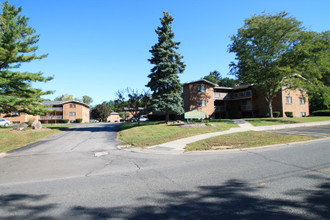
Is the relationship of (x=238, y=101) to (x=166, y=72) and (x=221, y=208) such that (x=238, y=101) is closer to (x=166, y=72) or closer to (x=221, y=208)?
(x=166, y=72)

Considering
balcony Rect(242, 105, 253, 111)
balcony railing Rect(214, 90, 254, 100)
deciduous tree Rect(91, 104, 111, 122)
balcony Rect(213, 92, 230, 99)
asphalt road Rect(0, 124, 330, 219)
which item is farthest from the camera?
deciduous tree Rect(91, 104, 111, 122)

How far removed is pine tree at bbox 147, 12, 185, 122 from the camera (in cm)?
2150

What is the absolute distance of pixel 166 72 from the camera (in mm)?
22078

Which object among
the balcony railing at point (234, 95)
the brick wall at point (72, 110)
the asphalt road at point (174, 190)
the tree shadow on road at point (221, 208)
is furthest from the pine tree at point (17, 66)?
the brick wall at point (72, 110)

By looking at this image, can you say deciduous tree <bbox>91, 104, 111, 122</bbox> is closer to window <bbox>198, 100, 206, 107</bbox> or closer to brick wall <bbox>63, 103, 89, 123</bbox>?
brick wall <bbox>63, 103, 89, 123</bbox>

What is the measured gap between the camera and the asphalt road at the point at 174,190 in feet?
10.5

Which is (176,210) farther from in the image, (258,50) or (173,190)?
(258,50)

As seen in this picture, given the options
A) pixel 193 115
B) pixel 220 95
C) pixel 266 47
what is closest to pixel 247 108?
pixel 220 95

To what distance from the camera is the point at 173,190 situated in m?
4.18

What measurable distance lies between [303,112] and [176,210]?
40634 mm

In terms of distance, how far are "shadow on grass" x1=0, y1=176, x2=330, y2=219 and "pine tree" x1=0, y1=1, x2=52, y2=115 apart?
19414 millimetres

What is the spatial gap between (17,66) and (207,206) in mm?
25379

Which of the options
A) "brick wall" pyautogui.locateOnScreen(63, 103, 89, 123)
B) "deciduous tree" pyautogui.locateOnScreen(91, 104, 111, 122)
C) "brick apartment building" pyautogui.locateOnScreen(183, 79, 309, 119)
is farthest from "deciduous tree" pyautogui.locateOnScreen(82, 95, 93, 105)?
"brick apartment building" pyautogui.locateOnScreen(183, 79, 309, 119)

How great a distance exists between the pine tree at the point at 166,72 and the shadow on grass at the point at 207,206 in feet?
57.2
